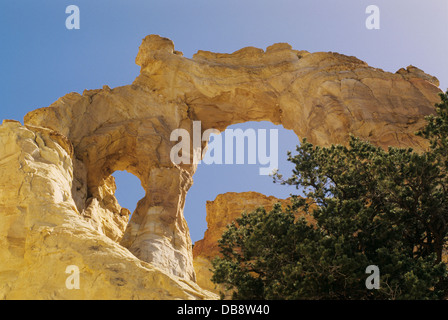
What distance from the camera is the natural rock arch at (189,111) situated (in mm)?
27062

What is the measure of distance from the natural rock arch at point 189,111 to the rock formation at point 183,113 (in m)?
0.07

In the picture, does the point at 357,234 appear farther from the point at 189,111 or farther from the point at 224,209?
the point at 224,209

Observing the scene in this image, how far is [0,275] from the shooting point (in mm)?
15727

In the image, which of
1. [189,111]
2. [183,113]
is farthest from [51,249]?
[189,111]

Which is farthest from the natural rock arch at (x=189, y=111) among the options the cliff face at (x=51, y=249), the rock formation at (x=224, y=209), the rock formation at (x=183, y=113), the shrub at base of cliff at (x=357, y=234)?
the rock formation at (x=224, y=209)

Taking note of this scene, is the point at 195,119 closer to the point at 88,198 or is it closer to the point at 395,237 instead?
the point at 88,198

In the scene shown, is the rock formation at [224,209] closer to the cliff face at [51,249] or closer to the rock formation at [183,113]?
the rock formation at [183,113]

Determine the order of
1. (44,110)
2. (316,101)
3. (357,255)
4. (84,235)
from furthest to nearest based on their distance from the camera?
(316,101) → (44,110) → (84,235) → (357,255)

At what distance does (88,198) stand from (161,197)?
4.27 meters

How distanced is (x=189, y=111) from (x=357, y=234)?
789 inches

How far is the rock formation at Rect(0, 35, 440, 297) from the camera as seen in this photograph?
26984 millimetres

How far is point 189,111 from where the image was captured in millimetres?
33281

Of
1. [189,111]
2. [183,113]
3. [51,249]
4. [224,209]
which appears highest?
[189,111]

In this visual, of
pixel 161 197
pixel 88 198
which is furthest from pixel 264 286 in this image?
pixel 88 198
